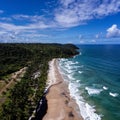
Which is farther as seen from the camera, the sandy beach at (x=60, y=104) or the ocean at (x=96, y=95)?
the ocean at (x=96, y=95)

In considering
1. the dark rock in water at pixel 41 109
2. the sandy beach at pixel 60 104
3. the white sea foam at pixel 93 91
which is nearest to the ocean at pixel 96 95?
the white sea foam at pixel 93 91

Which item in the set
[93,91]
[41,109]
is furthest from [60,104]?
[93,91]

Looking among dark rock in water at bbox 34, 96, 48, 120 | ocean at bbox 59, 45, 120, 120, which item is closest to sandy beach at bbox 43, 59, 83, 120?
dark rock in water at bbox 34, 96, 48, 120

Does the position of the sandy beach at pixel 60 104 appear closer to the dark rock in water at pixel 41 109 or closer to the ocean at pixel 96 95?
the dark rock in water at pixel 41 109

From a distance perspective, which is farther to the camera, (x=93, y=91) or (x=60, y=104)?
(x=93, y=91)

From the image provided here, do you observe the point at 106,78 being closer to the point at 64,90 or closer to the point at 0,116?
the point at 64,90

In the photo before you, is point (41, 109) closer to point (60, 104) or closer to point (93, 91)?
point (60, 104)

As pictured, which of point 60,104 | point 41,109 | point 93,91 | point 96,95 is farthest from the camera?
point 93,91
